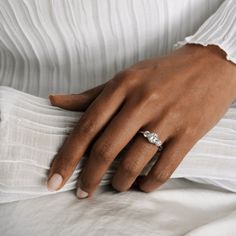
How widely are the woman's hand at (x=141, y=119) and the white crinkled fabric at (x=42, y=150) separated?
13mm

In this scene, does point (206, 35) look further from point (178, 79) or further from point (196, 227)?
point (196, 227)

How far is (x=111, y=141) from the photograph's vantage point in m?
0.52

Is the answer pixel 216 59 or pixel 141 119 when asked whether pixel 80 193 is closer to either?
pixel 141 119

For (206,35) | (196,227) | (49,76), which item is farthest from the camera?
(49,76)

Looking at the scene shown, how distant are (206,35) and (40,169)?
Answer: 276 mm

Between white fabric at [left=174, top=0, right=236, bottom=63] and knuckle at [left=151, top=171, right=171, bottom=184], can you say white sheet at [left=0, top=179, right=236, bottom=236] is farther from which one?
white fabric at [left=174, top=0, right=236, bottom=63]

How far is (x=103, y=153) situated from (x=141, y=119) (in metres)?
0.05

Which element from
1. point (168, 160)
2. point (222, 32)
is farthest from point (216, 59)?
point (168, 160)

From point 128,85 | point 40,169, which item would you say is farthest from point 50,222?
point 128,85

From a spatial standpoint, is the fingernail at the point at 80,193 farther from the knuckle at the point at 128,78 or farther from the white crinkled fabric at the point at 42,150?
the knuckle at the point at 128,78

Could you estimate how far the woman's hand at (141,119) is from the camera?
52 centimetres

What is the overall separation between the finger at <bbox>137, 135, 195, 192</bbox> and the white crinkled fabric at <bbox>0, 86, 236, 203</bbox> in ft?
0.06

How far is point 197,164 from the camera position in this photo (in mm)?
562

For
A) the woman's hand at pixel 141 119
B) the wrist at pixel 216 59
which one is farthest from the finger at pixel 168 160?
the wrist at pixel 216 59
